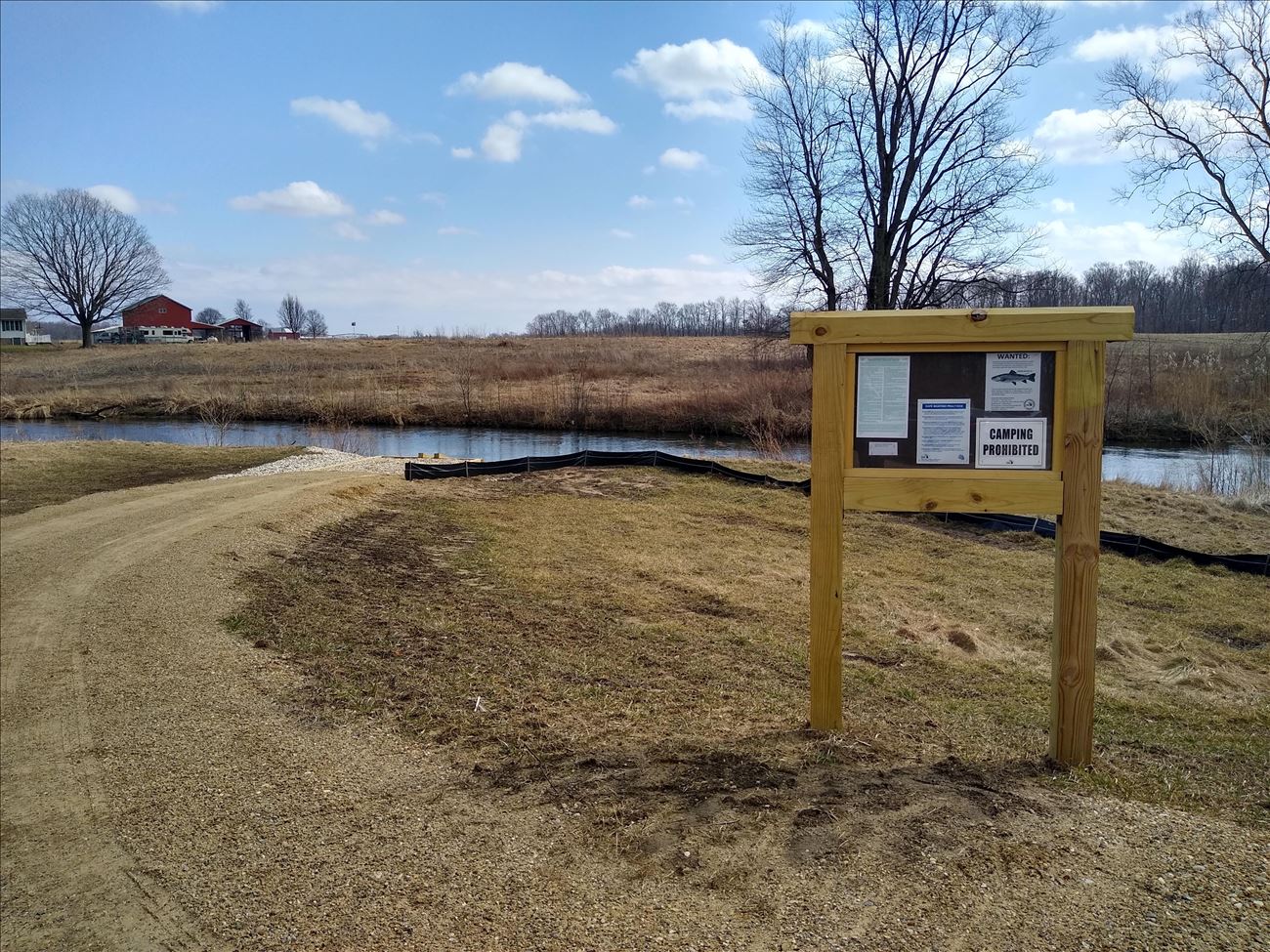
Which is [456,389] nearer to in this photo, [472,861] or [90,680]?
[90,680]

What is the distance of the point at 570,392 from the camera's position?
30.3 m

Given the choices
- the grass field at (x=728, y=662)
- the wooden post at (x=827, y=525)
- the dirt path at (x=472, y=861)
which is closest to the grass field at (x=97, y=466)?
the grass field at (x=728, y=662)

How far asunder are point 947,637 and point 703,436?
19906 millimetres

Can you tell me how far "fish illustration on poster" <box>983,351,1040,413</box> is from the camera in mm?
3723

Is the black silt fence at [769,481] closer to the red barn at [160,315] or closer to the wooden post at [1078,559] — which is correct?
the wooden post at [1078,559]

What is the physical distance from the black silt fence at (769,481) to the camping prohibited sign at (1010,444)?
6747 millimetres

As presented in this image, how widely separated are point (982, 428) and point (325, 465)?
42.8 ft

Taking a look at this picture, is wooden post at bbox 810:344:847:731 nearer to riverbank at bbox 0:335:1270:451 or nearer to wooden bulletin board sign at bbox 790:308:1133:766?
wooden bulletin board sign at bbox 790:308:1133:766

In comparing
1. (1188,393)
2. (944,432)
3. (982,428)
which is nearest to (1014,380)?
(982,428)


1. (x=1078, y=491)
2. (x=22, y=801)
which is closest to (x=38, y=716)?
(x=22, y=801)

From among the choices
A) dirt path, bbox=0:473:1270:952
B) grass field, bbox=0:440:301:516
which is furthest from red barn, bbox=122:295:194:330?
dirt path, bbox=0:473:1270:952

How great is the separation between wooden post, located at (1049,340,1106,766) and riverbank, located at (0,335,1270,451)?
14788 millimetres

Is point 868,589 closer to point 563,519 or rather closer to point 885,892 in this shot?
point 563,519

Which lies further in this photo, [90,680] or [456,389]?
[456,389]
